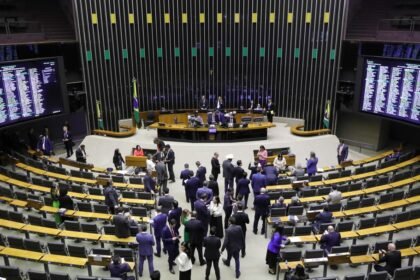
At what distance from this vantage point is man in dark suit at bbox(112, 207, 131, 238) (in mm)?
8641

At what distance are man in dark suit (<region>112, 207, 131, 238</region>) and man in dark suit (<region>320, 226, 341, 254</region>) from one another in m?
4.18

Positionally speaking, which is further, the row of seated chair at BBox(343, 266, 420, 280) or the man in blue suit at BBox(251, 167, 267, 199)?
the man in blue suit at BBox(251, 167, 267, 199)

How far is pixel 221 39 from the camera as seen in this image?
2006cm

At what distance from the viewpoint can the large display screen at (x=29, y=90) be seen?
47.4 ft

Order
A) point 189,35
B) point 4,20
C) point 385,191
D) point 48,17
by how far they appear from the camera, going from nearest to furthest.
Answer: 1. point 385,191
2. point 4,20
3. point 48,17
4. point 189,35

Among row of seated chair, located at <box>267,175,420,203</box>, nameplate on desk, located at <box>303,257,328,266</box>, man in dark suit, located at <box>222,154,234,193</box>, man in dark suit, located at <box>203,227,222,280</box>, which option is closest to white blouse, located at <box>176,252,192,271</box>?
man in dark suit, located at <box>203,227,222,280</box>

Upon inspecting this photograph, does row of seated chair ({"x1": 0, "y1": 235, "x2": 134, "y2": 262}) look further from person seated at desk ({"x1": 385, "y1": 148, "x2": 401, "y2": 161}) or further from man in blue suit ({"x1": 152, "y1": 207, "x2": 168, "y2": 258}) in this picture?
person seated at desk ({"x1": 385, "y1": 148, "x2": 401, "y2": 161})

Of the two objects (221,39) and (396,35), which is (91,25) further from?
(396,35)

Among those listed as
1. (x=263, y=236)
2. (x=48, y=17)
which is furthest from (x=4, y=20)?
(x=263, y=236)

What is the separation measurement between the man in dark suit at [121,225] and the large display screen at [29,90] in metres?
8.19

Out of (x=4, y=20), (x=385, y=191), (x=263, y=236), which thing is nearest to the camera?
(x=263, y=236)

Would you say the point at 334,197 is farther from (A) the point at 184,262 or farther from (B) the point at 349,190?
(A) the point at 184,262

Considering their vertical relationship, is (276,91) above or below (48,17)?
below

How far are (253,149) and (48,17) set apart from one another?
10.9 meters
